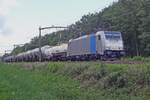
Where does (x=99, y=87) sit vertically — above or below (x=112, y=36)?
below

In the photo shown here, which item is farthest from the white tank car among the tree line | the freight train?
the tree line

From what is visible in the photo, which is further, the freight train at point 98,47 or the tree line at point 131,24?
the tree line at point 131,24

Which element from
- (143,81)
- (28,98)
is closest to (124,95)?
(143,81)

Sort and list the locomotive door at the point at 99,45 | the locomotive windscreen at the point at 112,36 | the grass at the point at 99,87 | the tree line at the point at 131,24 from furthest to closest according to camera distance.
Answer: the tree line at the point at 131,24 → the locomotive windscreen at the point at 112,36 → the locomotive door at the point at 99,45 → the grass at the point at 99,87

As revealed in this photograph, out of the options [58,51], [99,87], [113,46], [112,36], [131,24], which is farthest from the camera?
[131,24]

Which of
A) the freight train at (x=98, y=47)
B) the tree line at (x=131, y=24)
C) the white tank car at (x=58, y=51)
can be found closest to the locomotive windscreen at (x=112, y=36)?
the freight train at (x=98, y=47)

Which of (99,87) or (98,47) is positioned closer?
(99,87)

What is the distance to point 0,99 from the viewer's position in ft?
48.6

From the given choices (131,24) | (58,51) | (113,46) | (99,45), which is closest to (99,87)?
(113,46)

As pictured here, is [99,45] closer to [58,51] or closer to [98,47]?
[98,47]

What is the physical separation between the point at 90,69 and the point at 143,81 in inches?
267

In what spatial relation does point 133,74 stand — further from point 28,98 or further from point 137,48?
point 137,48

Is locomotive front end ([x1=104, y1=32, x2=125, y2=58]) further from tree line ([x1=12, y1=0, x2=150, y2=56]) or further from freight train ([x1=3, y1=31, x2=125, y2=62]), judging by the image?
tree line ([x1=12, y1=0, x2=150, y2=56])

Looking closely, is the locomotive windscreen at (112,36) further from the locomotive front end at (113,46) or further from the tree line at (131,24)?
the tree line at (131,24)
